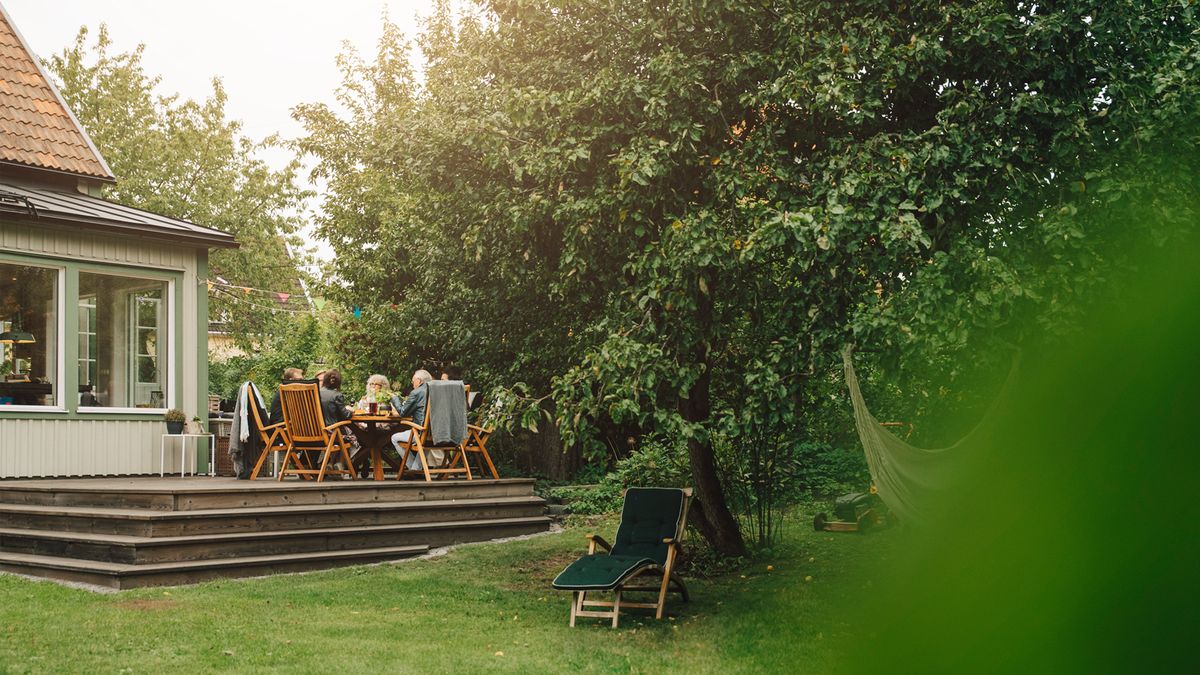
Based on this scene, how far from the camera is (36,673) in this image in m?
5.87

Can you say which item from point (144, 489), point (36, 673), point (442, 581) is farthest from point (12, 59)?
point (36, 673)

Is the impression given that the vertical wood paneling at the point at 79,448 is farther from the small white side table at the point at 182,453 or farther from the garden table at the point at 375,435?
the garden table at the point at 375,435

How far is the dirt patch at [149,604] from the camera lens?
7.70 metres

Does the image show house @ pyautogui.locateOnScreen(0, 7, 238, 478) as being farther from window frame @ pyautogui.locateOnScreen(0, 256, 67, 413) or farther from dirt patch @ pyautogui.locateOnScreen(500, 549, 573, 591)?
dirt patch @ pyautogui.locateOnScreen(500, 549, 573, 591)

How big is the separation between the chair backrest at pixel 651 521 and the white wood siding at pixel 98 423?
663 cm

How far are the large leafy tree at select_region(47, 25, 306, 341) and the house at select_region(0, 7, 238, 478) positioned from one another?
15.5 meters

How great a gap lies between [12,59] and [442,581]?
10211 millimetres

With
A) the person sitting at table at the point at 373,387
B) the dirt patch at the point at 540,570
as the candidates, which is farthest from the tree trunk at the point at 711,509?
the person sitting at table at the point at 373,387

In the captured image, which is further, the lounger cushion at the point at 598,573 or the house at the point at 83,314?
the house at the point at 83,314

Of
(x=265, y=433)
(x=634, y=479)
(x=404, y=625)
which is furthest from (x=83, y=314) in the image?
(x=404, y=625)

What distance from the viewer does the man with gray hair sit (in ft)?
38.4

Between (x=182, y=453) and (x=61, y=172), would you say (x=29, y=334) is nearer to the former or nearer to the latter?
(x=182, y=453)

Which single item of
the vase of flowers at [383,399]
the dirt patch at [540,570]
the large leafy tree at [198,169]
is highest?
the large leafy tree at [198,169]

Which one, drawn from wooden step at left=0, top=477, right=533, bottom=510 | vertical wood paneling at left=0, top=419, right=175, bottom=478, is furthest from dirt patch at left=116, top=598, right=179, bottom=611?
vertical wood paneling at left=0, top=419, right=175, bottom=478
